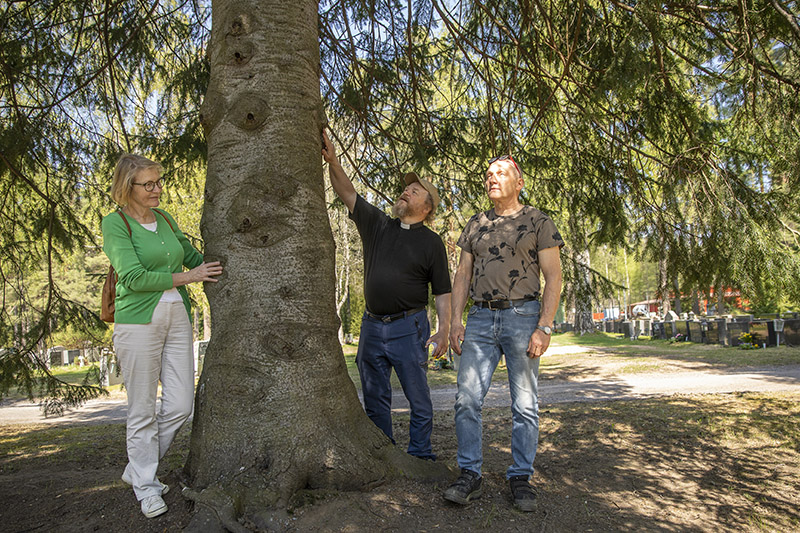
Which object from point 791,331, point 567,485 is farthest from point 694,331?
point 567,485

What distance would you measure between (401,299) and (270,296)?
106 centimetres

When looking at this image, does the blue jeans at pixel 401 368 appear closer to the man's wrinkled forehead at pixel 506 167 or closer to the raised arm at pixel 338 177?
the raised arm at pixel 338 177

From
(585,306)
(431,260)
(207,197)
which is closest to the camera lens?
(207,197)

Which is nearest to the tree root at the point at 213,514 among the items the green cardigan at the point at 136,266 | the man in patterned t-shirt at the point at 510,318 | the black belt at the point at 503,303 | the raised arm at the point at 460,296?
the green cardigan at the point at 136,266

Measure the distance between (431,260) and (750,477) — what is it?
2499 mm

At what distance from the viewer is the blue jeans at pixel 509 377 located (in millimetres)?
3092

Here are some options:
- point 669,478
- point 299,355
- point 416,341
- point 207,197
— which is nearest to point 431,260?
point 416,341

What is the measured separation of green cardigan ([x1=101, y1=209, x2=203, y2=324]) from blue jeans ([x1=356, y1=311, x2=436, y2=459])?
1.40m

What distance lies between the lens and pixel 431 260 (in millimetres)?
3814

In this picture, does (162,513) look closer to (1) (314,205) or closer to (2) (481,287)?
(1) (314,205)

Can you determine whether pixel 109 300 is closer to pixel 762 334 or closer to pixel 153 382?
pixel 153 382

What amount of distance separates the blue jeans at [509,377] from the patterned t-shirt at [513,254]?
0.10m

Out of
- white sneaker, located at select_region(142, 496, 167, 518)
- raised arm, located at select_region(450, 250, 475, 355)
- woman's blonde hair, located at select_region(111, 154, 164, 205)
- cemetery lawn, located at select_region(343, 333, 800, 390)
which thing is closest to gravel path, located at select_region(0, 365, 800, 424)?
cemetery lawn, located at select_region(343, 333, 800, 390)

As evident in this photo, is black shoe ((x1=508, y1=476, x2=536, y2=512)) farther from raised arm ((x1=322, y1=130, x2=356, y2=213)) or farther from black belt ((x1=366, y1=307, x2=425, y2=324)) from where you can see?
raised arm ((x1=322, y1=130, x2=356, y2=213))
